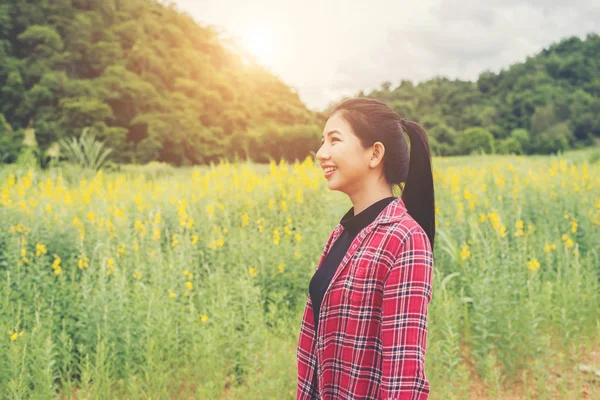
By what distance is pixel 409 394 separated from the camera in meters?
1.12

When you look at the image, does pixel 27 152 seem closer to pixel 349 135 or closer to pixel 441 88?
pixel 349 135

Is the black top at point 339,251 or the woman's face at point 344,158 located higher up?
the woman's face at point 344,158

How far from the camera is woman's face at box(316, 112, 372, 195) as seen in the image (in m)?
1.30

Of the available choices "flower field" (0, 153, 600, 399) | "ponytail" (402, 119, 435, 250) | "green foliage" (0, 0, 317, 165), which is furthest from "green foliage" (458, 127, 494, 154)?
"ponytail" (402, 119, 435, 250)

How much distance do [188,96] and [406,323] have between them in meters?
19.8

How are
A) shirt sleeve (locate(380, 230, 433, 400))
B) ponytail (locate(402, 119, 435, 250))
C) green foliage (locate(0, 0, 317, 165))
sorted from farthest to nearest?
green foliage (locate(0, 0, 317, 165)) < ponytail (locate(402, 119, 435, 250)) < shirt sleeve (locate(380, 230, 433, 400))

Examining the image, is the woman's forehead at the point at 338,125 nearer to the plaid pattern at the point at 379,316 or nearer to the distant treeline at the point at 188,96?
the plaid pattern at the point at 379,316

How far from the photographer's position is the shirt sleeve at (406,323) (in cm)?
112

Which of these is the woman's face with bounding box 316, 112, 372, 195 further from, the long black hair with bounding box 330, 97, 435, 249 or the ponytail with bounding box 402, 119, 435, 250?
the ponytail with bounding box 402, 119, 435, 250

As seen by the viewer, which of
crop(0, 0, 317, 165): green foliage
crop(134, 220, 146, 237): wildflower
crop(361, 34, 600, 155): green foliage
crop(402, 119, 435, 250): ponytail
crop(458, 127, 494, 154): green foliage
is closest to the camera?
crop(402, 119, 435, 250): ponytail

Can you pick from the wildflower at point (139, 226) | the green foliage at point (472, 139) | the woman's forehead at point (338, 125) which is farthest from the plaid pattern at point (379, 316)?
the green foliage at point (472, 139)

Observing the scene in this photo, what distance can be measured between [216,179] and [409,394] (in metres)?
5.85

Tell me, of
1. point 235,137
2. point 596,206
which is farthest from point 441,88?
point 596,206

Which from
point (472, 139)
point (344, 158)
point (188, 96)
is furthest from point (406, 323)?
point (188, 96)
